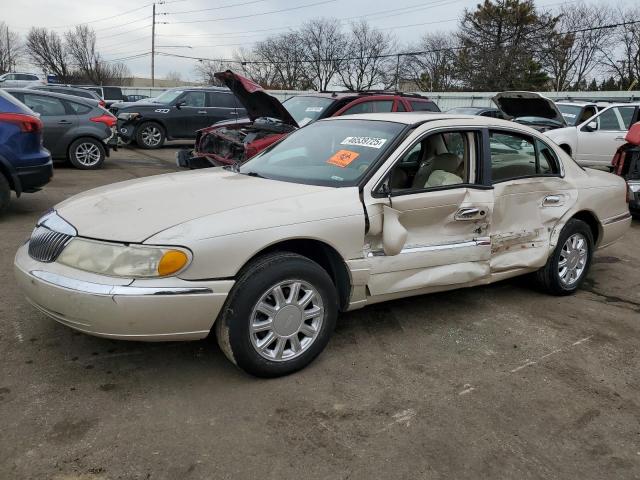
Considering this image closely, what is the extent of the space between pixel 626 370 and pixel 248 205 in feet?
8.58

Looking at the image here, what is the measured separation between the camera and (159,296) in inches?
109

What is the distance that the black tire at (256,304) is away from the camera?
2.94 m

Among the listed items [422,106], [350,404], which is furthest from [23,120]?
[422,106]

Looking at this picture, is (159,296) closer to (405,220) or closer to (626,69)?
(405,220)

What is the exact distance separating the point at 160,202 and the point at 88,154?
8.78 metres

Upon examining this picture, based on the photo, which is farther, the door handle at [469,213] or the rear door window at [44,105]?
the rear door window at [44,105]

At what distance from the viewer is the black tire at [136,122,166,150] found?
14664 millimetres

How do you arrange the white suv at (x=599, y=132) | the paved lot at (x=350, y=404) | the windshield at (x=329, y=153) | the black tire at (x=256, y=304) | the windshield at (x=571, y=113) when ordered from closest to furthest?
the paved lot at (x=350, y=404) → the black tire at (x=256, y=304) → the windshield at (x=329, y=153) → the white suv at (x=599, y=132) → the windshield at (x=571, y=113)

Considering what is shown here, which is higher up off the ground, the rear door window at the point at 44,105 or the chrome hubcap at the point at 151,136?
the rear door window at the point at 44,105

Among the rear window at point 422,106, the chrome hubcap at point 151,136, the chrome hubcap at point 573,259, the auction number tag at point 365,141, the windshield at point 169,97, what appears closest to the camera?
the auction number tag at point 365,141

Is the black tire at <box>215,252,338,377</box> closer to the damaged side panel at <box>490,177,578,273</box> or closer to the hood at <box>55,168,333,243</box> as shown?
the hood at <box>55,168,333,243</box>

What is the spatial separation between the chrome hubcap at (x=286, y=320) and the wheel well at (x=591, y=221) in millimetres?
2838

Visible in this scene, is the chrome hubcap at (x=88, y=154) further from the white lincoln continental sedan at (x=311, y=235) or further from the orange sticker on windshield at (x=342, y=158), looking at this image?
the orange sticker on windshield at (x=342, y=158)

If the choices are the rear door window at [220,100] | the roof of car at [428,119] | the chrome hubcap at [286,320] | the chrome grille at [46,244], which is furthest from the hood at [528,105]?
the chrome grille at [46,244]
